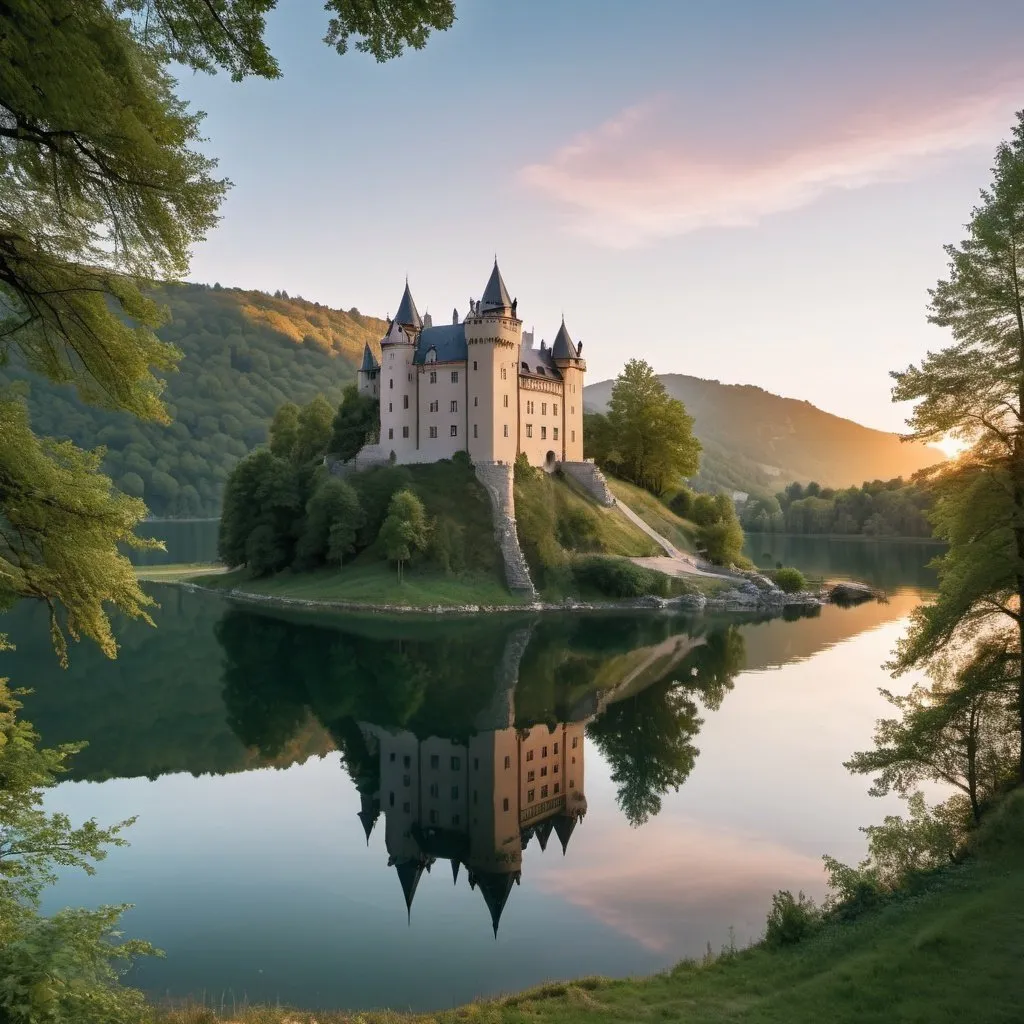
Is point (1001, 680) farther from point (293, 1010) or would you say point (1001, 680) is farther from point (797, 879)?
point (293, 1010)

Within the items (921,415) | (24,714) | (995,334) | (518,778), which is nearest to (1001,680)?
(921,415)

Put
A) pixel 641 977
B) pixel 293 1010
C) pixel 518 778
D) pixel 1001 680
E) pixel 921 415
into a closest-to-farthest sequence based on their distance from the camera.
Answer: pixel 293 1010 → pixel 641 977 → pixel 1001 680 → pixel 921 415 → pixel 518 778

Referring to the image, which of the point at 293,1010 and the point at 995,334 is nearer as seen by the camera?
the point at 293,1010

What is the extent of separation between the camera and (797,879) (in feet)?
61.6

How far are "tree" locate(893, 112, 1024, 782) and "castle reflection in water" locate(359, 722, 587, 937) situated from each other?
1112 cm

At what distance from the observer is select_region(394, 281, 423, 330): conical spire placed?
74.9 meters

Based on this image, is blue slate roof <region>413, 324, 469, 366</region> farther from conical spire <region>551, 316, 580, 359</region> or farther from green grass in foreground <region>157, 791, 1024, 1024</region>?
green grass in foreground <region>157, 791, 1024, 1024</region>

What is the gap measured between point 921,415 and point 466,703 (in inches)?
853

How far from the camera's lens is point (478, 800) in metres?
24.3

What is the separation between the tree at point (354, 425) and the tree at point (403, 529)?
15.5 m

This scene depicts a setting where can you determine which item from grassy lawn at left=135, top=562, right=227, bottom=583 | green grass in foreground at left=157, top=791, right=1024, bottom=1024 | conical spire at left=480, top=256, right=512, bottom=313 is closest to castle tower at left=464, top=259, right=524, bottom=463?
conical spire at left=480, top=256, right=512, bottom=313

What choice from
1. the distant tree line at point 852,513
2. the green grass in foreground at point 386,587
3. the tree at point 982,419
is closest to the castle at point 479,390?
the green grass in foreground at point 386,587

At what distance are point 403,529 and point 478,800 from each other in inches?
1550

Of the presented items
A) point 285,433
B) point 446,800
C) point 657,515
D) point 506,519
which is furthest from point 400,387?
point 446,800
